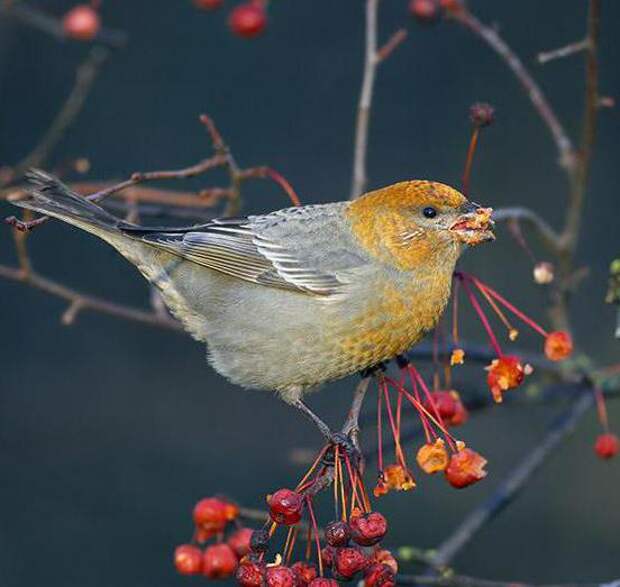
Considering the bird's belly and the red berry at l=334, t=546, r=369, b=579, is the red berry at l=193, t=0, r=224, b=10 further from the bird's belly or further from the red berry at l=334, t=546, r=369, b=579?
the red berry at l=334, t=546, r=369, b=579

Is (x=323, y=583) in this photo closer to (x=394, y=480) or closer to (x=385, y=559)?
(x=385, y=559)

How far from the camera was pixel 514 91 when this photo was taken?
7.42 m

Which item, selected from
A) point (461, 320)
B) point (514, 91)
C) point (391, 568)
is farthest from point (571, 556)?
point (391, 568)

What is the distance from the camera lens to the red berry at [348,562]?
284 centimetres

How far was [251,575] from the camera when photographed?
286 cm

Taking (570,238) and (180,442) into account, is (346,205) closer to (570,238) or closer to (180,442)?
(570,238)

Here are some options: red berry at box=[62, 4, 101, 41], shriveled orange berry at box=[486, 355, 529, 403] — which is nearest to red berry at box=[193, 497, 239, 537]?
shriveled orange berry at box=[486, 355, 529, 403]

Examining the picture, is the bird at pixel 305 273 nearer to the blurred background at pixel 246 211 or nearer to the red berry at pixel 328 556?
the red berry at pixel 328 556

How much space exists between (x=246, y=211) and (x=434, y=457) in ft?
13.5

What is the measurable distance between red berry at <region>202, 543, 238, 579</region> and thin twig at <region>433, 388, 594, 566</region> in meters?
0.60

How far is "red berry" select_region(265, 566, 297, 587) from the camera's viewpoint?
280cm

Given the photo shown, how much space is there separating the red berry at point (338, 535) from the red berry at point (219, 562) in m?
0.72

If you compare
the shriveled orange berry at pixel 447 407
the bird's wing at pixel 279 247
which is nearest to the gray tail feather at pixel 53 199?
the bird's wing at pixel 279 247

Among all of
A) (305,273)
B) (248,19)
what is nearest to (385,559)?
(305,273)
